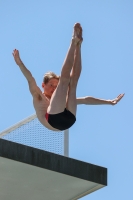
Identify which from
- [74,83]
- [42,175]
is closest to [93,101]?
[74,83]

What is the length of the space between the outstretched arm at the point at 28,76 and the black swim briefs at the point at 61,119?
41 centimetres

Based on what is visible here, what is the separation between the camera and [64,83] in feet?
37.9

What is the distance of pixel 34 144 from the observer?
1463 centimetres

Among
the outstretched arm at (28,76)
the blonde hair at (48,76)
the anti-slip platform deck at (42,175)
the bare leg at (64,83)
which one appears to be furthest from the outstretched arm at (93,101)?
the anti-slip platform deck at (42,175)

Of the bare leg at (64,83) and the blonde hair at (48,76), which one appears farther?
the blonde hair at (48,76)

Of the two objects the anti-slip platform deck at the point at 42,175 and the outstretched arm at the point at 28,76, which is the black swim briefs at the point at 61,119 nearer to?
the outstretched arm at the point at 28,76

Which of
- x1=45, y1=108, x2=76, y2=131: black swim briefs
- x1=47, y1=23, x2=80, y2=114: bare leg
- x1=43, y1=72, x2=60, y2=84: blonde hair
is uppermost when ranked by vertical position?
x1=43, y1=72, x2=60, y2=84: blonde hair

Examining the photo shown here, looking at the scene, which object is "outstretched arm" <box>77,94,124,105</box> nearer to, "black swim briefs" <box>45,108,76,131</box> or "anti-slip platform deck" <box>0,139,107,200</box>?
"black swim briefs" <box>45,108,76,131</box>

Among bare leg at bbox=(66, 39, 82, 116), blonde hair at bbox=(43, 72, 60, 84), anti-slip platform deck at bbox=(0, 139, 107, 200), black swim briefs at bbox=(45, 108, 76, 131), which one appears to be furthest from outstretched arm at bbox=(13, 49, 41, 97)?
anti-slip platform deck at bbox=(0, 139, 107, 200)

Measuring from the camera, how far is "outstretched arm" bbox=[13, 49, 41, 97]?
39.0ft

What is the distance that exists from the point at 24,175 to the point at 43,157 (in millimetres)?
624

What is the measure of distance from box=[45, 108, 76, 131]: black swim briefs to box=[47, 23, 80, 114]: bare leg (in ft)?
0.20

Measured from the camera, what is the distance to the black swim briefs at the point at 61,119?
11672 millimetres

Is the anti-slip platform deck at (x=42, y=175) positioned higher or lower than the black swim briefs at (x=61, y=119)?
higher
